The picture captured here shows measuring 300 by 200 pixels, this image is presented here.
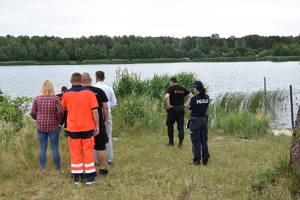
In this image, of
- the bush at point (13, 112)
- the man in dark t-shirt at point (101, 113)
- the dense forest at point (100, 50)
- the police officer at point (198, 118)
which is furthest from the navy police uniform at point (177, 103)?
the dense forest at point (100, 50)

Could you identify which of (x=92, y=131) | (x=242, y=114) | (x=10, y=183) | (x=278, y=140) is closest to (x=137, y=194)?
(x=92, y=131)

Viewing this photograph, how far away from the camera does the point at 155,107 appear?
12094 mm

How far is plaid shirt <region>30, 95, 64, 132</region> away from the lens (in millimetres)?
5809

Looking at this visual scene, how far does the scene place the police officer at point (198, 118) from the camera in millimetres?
6609

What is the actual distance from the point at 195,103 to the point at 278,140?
4.15m

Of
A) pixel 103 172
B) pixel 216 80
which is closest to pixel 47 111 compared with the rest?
pixel 103 172

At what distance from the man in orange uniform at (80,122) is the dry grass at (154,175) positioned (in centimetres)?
31

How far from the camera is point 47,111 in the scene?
5.82 meters

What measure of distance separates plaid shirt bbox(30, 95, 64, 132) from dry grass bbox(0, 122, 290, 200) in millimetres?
947

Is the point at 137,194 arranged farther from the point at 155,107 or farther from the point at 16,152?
the point at 155,107

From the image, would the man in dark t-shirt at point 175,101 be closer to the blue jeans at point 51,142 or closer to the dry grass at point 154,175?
the dry grass at point 154,175

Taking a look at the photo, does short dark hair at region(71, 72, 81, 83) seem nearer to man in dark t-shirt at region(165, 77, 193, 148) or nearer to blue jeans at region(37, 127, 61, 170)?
blue jeans at region(37, 127, 61, 170)

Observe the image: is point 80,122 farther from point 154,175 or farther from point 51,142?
point 154,175

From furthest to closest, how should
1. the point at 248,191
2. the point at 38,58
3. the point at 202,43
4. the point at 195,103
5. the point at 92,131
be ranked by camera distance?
the point at 202,43 → the point at 38,58 → the point at 195,103 → the point at 92,131 → the point at 248,191
